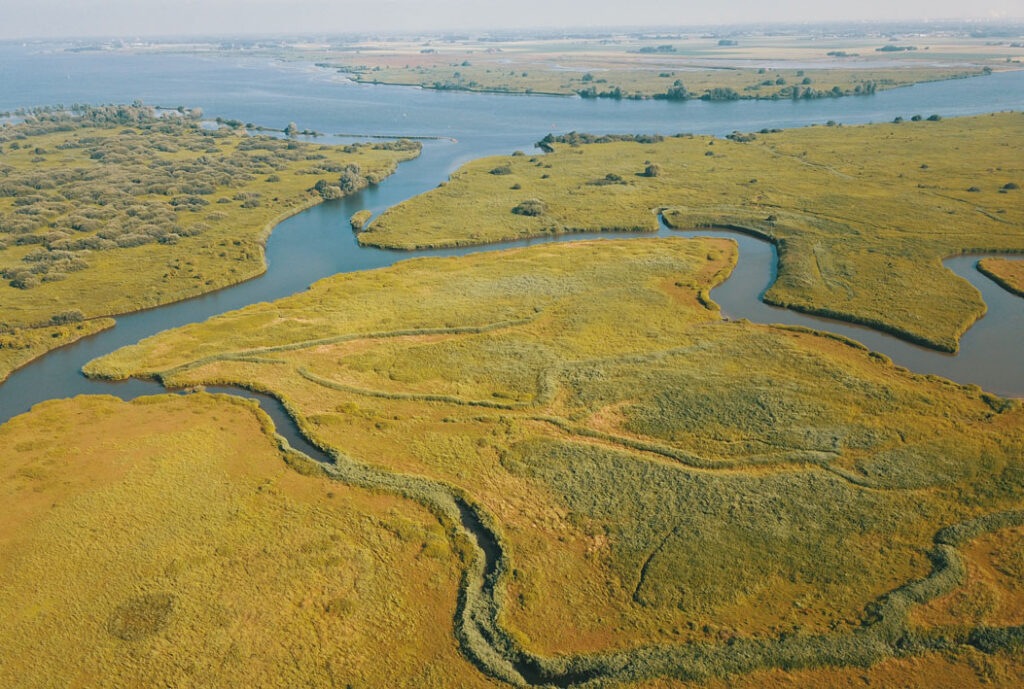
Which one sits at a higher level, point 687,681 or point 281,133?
point 281,133

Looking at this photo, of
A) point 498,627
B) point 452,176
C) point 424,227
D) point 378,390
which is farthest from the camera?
point 452,176

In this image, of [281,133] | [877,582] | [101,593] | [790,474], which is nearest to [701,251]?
[790,474]

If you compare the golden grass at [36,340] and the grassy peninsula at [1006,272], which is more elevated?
the grassy peninsula at [1006,272]

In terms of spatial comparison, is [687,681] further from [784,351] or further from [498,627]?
[784,351]

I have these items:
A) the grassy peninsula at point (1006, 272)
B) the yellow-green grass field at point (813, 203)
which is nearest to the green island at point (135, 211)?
the yellow-green grass field at point (813, 203)

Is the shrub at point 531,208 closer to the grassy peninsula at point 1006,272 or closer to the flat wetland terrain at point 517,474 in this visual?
the flat wetland terrain at point 517,474
